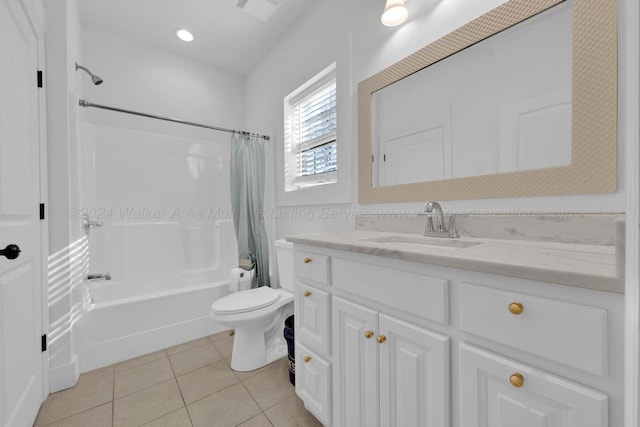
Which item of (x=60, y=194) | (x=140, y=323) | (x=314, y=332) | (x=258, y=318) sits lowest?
(x=140, y=323)

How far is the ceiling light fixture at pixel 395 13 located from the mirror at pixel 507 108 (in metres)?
0.19

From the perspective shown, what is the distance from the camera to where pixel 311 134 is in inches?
82.4

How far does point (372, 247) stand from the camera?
0.88 m

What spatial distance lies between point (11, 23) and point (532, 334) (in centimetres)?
209

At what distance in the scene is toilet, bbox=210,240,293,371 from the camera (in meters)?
1.58

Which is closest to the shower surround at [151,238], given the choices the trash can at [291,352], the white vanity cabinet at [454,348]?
the trash can at [291,352]

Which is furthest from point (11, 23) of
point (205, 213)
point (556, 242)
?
point (556, 242)

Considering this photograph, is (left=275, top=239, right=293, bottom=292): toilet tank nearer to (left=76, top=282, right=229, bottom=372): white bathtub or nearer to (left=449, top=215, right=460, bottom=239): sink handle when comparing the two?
(left=76, top=282, right=229, bottom=372): white bathtub

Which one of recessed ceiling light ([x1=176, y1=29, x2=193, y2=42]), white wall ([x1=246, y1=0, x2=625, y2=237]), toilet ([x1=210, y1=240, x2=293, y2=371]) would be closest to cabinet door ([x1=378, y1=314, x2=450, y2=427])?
white wall ([x1=246, y1=0, x2=625, y2=237])

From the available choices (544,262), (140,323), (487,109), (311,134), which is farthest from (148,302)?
(487,109)

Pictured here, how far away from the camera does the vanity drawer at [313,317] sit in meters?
1.09

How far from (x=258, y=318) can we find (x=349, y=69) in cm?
168

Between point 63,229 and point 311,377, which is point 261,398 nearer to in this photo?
point 311,377

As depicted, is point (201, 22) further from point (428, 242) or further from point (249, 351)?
point (249, 351)
